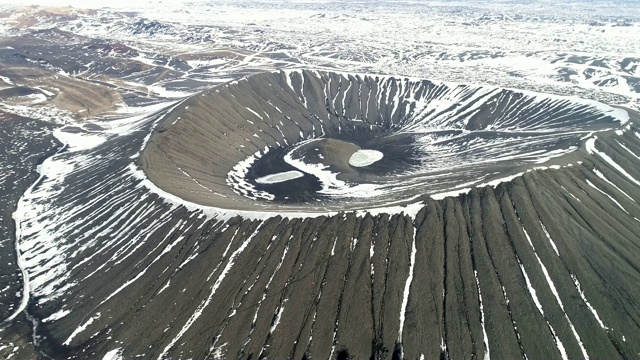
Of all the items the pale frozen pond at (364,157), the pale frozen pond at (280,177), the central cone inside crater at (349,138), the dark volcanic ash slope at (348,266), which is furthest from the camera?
the pale frozen pond at (364,157)

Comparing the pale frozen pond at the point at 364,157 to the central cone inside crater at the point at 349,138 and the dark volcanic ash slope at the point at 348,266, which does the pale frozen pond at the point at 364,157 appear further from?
the dark volcanic ash slope at the point at 348,266

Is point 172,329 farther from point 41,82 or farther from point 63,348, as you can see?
point 41,82

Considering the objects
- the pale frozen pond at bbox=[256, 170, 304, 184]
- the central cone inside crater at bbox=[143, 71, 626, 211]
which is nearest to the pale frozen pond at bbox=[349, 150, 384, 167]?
the central cone inside crater at bbox=[143, 71, 626, 211]

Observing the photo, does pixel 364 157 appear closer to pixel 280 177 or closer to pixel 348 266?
pixel 280 177

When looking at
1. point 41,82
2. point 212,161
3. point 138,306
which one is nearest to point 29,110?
point 41,82

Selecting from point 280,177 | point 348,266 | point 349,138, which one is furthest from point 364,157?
point 348,266

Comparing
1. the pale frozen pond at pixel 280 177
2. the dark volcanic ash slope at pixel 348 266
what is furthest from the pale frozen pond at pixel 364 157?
the pale frozen pond at pixel 280 177
